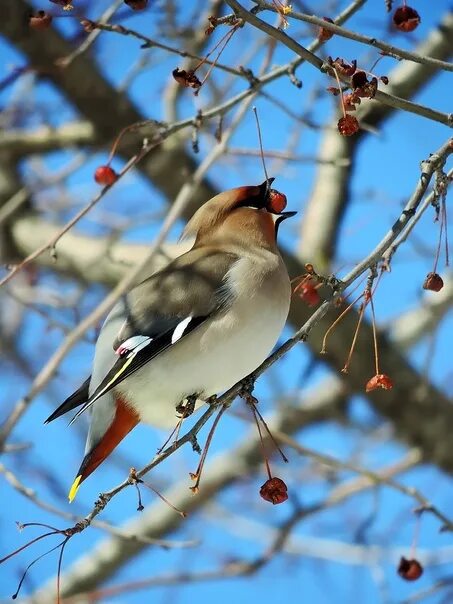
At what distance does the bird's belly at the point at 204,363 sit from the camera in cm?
263

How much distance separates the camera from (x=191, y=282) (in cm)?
285

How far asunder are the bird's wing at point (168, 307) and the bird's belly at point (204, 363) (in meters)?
0.05

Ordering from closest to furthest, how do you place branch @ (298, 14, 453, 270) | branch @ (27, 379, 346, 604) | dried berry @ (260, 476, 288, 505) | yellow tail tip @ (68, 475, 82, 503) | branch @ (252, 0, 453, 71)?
branch @ (252, 0, 453, 71), dried berry @ (260, 476, 288, 505), yellow tail tip @ (68, 475, 82, 503), branch @ (298, 14, 453, 270), branch @ (27, 379, 346, 604)

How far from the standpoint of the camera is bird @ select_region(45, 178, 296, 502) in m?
2.63

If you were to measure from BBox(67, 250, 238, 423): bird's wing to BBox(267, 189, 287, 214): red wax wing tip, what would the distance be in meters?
0.24

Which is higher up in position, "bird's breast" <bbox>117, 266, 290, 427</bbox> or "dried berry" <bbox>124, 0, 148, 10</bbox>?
"dried berry" <bbox>124, 0, 148, 10</bbox>

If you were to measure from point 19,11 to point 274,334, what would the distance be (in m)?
2.85

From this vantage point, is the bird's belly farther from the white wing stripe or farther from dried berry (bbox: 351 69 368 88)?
dried berry (bbox: 351 69 368 88)

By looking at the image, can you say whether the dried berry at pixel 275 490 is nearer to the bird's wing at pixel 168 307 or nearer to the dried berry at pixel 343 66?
the bird's wing at pixel 168 307

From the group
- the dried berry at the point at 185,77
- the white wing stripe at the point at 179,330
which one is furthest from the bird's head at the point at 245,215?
the dried berry at the point at 185,77

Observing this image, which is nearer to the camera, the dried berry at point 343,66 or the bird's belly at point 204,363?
the dried berry at point 343,66

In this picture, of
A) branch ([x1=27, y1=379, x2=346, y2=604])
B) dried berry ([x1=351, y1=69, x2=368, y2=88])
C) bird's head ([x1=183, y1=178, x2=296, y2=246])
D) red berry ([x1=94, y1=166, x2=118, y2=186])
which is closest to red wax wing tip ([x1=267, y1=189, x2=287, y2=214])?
bird's head ([x1=183, y1=178, x2=296, y2=246])

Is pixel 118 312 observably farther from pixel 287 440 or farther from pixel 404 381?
pixel 404 381

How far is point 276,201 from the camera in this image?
3.05m
